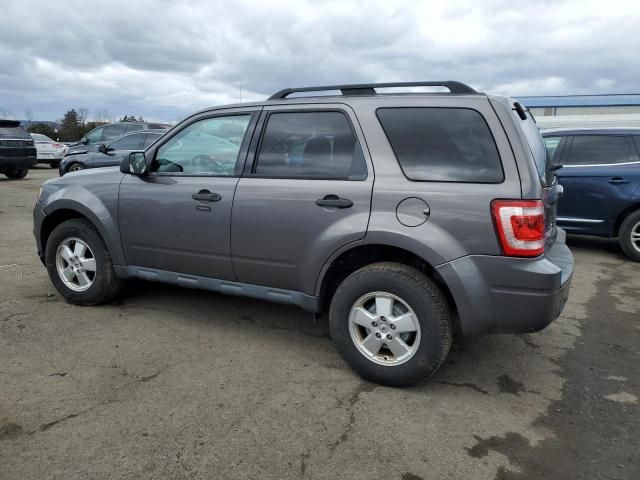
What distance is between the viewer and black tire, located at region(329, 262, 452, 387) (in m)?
2.99

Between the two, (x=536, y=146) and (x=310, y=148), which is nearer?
(x=536, y=146)

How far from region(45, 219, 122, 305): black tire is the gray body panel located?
0.42ft

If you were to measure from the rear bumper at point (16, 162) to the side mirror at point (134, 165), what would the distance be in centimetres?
1272

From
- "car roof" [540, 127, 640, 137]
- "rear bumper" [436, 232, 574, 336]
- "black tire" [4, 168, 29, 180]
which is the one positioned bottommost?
"black tire" [4, 168, 29, 180]

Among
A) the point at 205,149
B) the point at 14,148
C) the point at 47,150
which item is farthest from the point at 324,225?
the point at 47,150

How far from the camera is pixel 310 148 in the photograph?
3494 mm

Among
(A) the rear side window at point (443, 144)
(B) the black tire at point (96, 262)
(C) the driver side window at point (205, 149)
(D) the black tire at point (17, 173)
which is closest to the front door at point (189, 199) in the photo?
(C) the driver side window at point (205, 149)

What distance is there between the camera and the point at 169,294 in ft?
16.2

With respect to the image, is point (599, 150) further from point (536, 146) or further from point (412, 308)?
point (412, 308)

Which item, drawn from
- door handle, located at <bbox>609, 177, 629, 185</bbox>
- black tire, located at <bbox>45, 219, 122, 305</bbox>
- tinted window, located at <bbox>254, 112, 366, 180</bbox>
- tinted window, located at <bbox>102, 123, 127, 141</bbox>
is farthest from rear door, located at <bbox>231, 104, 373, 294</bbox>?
tinted window, located at <bbox>102, 123, 127, 141</bbox>

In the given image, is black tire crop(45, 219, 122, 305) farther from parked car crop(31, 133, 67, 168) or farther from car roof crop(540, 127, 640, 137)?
parked car crop(31, 133, 67, 168)

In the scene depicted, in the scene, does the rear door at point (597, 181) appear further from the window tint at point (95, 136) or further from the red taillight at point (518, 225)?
the window tint at point (95, 136)

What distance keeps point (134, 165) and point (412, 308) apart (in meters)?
2.54

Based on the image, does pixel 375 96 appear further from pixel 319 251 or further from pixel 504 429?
pixel 504 429
